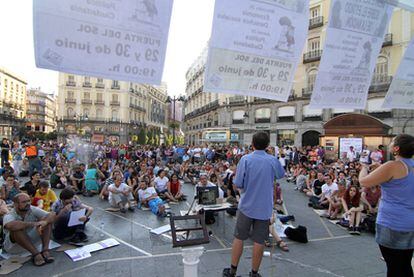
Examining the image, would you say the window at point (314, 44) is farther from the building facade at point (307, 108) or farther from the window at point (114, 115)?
the window at point (114, 115)

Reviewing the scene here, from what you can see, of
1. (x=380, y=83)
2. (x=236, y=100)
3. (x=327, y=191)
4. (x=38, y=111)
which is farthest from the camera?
(x=38, y=111)

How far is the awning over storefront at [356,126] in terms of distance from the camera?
59.7 ft

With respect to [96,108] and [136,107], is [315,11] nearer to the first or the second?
[136,107]

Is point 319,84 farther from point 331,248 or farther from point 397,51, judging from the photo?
point 397,51

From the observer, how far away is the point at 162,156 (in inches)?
805

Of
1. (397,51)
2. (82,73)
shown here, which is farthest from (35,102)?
(82,73)

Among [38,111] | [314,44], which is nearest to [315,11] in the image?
[314,44]

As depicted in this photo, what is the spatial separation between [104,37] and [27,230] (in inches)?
145

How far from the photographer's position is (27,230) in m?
4.56

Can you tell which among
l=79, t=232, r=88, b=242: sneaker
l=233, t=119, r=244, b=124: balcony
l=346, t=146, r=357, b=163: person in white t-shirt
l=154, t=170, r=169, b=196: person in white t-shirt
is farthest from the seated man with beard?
l=233, t=119, r=244, b=124: balcony

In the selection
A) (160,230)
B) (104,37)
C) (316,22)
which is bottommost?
(160,230)

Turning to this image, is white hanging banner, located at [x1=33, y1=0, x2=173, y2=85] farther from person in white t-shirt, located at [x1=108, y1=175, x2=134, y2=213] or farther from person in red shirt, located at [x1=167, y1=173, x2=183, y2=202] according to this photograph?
person in red shirt, located at [x1=167, y1=173, x2=183, y2=202]

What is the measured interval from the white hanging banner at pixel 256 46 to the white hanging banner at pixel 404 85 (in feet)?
8.11

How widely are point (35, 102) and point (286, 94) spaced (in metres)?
112
